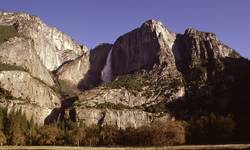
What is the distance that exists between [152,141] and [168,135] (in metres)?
8.18

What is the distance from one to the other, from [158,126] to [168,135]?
606 inches

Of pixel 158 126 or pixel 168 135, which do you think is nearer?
pixel 168 135

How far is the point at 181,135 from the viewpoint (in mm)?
186875

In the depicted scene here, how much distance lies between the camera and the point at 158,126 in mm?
199000

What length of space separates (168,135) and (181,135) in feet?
22.4

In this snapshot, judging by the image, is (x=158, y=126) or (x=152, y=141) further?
(x=158, y=126)

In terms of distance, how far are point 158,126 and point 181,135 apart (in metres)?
15.6

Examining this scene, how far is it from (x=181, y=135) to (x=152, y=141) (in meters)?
13.6

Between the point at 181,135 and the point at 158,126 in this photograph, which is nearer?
the point at 181,135

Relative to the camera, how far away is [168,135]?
604ft
